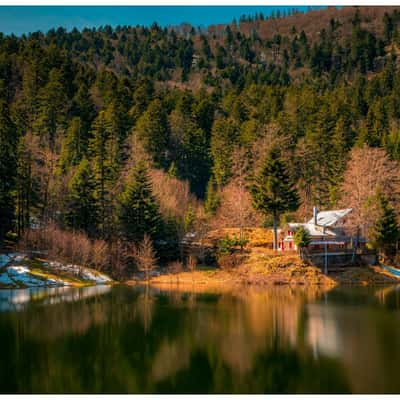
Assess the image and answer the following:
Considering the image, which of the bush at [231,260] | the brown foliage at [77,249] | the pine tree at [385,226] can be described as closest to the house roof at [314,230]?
the pine tree at [385,226]

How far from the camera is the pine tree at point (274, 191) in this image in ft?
216

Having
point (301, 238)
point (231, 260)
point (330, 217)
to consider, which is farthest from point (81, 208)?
point (330, 217)

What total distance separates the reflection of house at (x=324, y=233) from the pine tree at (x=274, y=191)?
179 cm

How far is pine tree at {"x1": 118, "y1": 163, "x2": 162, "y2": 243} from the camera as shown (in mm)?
66125

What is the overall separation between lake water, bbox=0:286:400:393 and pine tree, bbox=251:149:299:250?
19107 millimetres

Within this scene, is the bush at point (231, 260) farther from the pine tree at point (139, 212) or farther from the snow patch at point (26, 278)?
the snow patch at point (26, 278)

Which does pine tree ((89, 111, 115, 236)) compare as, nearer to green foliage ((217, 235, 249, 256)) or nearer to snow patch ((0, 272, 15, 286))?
green foliage ((217, 235, 249, 256))

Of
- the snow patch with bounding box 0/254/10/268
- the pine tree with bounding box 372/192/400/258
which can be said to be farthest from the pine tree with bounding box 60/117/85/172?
the pine tree with bounding box 372/192/400/258

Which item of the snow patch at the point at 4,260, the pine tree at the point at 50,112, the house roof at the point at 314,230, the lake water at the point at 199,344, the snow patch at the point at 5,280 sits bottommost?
the lake water at the point at 199,344

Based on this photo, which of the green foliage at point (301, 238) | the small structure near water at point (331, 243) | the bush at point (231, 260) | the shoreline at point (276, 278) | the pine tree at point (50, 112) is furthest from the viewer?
the pine tree at point (50, 112)

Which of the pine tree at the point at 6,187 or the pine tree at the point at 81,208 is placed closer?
the pine tree at the point at 6,187

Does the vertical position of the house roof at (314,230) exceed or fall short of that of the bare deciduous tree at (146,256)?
it exceeds it

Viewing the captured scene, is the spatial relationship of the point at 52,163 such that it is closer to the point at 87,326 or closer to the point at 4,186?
the point at 4,186

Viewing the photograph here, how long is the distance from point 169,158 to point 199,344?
73.0 metres
